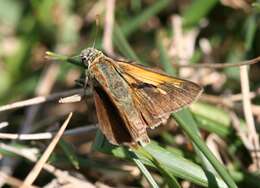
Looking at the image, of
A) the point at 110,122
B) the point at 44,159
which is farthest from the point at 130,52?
the point at 44,159

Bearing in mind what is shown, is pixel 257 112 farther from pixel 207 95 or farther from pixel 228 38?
pixel 228 38

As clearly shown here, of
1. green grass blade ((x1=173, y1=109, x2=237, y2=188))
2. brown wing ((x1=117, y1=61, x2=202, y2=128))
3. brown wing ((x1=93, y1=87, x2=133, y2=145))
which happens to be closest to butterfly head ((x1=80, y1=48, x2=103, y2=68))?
brown wing ((x1=117, y1=61, x2=202, y2=128))

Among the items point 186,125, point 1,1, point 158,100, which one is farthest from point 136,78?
point 1,1

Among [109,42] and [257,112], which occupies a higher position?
[109,42]

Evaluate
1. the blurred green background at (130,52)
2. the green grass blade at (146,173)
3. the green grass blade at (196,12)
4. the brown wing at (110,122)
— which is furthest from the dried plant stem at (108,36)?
the green grass blade at (146,173)

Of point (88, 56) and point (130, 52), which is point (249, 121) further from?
point (88, 56)

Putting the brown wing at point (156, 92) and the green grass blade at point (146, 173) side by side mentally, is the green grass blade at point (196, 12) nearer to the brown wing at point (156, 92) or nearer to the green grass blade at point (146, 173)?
the brown wing at point (156, 92)
